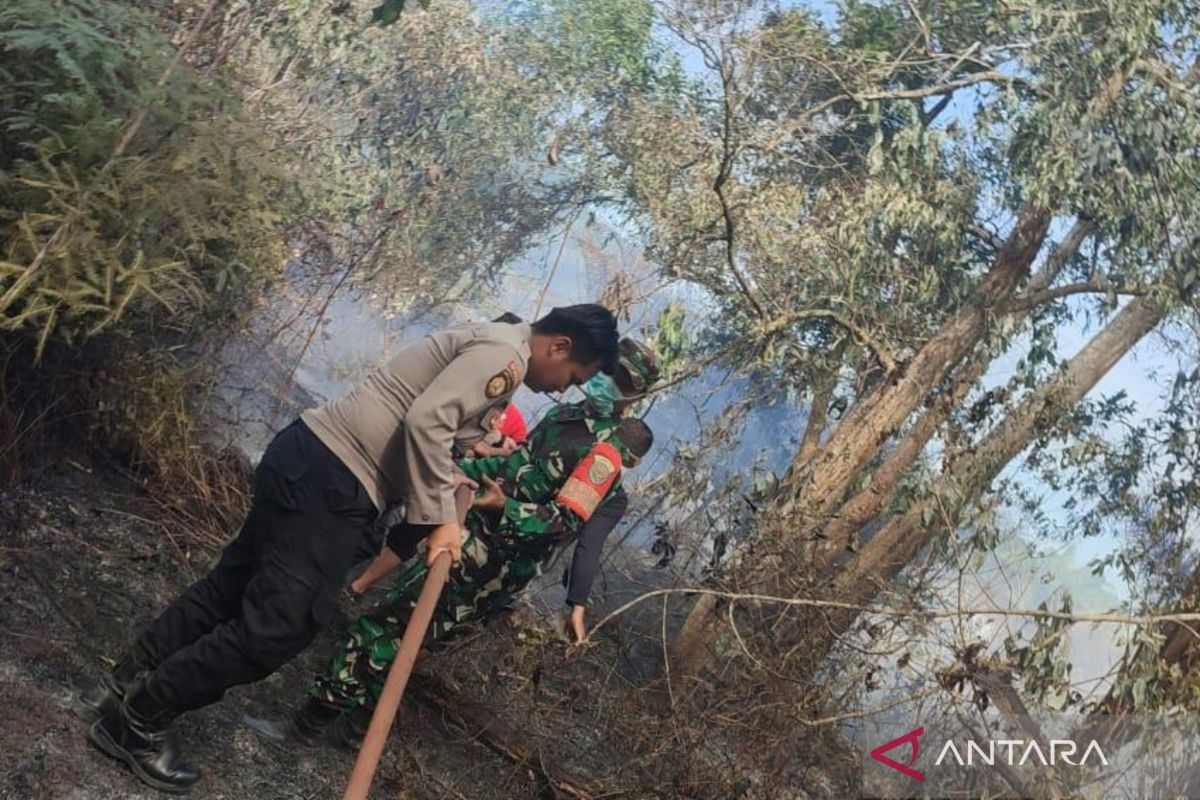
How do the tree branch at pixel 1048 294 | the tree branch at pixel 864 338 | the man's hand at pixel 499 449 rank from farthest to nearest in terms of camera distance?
the tree branch at pixel 1048 294 → the tree branch at pixel 864 338 → the man's hand at pixel 499 449

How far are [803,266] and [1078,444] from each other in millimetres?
1926

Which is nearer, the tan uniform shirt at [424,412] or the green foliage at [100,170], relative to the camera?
the tan uniform shirt at [424,412]

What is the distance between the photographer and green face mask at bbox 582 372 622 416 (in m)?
3.91

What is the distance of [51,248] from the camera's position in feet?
12.0

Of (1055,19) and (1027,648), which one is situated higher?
(1055,19)

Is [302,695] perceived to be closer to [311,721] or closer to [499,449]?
[311,721]

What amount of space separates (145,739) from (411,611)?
2.95 feet

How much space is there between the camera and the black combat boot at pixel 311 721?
3668 millimetres

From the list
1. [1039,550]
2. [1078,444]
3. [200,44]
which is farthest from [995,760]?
[200,44]

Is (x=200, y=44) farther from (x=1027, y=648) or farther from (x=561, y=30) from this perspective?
(x=561, y=30)

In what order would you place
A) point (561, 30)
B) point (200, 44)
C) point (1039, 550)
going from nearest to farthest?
point (200, 44)
point (1039, 550)
point (561, 30)

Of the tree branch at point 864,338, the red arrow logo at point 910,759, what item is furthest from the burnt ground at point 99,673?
the tree branch at point 864,338

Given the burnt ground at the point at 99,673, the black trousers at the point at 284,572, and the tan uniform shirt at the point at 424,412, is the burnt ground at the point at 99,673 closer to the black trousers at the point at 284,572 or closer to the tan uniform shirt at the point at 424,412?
the black trousers at the point at 284,572

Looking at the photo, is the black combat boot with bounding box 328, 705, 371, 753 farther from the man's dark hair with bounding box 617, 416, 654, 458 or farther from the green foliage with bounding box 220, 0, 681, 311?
the green foliage with bounding box 220, 0, 681, 311
